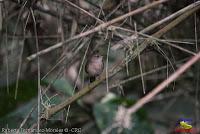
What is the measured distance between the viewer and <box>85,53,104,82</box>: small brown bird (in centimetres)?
106

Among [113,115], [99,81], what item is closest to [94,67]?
[99,81]

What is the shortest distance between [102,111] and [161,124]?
52 cm

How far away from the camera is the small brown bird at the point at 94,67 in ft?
3.48

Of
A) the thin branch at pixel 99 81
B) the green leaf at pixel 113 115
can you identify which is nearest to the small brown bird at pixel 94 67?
the thin branch at pixel 99 81

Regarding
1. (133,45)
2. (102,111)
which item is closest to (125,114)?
(133,45)

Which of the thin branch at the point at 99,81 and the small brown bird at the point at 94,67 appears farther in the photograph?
the small brown bird at the point at 94,67

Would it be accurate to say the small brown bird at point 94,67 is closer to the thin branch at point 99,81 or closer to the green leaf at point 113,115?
the thin branch at point 99,81

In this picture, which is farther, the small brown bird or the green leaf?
the green leaf

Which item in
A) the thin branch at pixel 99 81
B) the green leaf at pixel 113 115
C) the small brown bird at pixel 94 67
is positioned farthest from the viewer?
the green leaf at pixel 113 115

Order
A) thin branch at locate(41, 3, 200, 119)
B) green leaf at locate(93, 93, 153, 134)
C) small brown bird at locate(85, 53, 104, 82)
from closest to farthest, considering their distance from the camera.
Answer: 1. thin branch at locate(41, 3, 200, 119)
2. small brown bird at locate(85, 53, 104, 82)
3. green leaf at locate(93, 93, 153, 134)

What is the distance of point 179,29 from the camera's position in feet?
4.85

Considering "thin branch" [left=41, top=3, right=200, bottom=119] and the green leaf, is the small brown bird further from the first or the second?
the green leaf

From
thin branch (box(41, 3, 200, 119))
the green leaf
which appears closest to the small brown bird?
thin branch (box(41, 3, 200, 119))

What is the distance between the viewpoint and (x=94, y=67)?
3.51 feet
